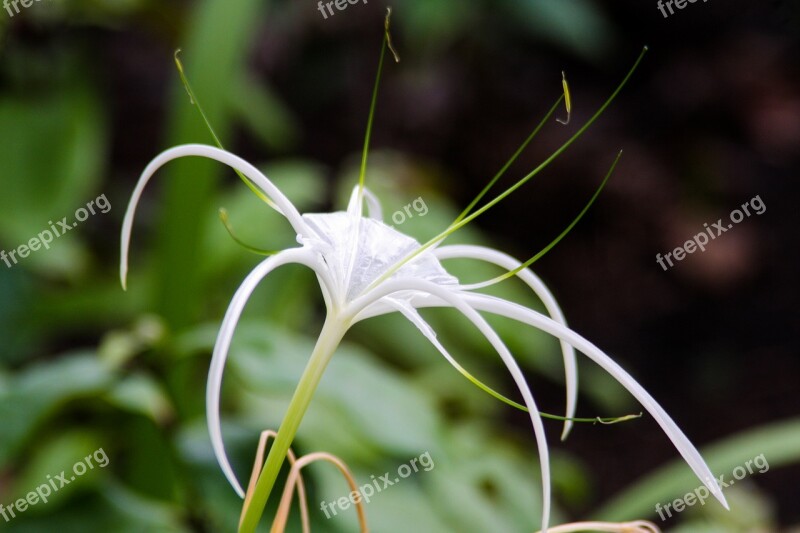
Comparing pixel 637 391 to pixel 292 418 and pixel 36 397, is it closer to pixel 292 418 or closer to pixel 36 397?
pixel 292 418

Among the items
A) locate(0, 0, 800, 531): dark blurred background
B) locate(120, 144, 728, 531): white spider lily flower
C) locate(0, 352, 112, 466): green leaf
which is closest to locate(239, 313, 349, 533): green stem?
locate(120, 144, 728, 531): white spider lily flower

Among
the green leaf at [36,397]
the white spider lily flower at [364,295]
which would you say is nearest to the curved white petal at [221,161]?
the white spider lily flower at [364,295]

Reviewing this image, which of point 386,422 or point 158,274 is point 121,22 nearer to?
point 158,274

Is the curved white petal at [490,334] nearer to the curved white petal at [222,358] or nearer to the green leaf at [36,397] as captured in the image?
the curved white petal at [222,358]

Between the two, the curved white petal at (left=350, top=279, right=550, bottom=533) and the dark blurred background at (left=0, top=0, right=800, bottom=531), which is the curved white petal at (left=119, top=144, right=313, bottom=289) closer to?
the curved white petal at (left=350, top=279, right=550, bottom=533)

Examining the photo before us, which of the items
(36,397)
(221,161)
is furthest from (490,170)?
(221,161)
